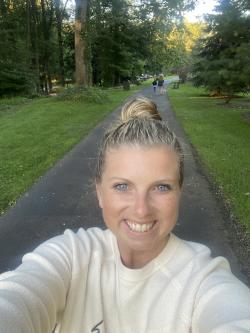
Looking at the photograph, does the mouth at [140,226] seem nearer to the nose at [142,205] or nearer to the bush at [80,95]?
the nose at [142,205]

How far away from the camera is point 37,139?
45.3 ft

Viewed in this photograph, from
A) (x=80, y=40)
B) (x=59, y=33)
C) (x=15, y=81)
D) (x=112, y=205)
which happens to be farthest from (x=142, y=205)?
(x=59, y=33)

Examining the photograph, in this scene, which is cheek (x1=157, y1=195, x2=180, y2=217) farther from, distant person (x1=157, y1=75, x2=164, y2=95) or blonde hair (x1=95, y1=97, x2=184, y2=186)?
distant person (x1=157, y1=75, x2=164, y2=95)

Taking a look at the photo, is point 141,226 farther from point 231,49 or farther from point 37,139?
point 231,49

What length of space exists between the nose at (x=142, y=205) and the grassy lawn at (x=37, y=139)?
5605 mm

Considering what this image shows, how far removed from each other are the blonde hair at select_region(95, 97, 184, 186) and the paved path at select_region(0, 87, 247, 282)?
325 cm

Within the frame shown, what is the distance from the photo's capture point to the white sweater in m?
1.64

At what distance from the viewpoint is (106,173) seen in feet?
6.49

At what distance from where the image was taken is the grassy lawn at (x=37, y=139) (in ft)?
29.3

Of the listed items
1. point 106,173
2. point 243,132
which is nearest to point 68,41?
point 243,132

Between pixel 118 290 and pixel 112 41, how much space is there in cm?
4320

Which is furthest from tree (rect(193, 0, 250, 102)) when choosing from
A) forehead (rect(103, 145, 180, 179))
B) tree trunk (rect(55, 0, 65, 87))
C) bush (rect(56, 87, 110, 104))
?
tree trunk (rect(55, 0, 65, 87))

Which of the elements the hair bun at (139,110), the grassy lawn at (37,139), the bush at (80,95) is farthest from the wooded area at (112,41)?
the hair bun at (139,110)

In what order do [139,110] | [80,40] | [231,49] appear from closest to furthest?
[139,110]
[231,49]
[80,40]
